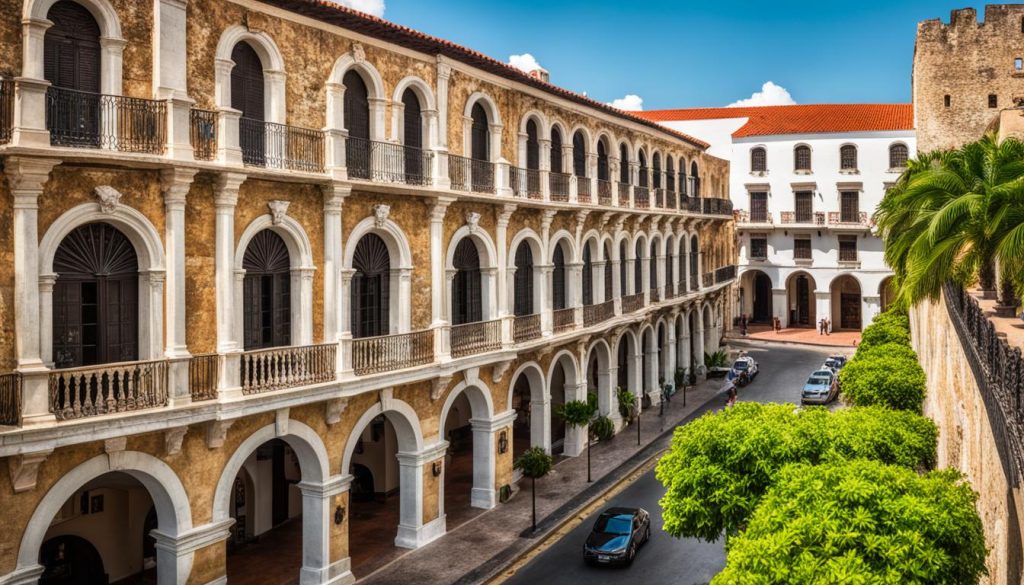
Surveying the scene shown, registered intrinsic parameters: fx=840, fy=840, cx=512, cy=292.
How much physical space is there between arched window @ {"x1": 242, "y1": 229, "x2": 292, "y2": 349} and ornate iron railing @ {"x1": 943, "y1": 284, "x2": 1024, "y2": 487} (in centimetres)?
1398

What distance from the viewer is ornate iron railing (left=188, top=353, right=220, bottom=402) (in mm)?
16562

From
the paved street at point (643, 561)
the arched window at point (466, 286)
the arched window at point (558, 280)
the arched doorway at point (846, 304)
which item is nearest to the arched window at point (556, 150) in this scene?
the arched window at point (558, 280)

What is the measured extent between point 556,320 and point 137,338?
1628 centimetres

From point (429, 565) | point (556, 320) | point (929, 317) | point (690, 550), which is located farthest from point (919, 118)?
point (429, 565)

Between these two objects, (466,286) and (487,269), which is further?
(487,269)

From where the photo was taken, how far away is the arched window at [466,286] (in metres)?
25.2

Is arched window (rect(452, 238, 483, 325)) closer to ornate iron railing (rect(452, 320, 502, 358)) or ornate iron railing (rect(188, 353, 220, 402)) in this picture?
ornate iron railing (rect(452, 320, 502, 358))

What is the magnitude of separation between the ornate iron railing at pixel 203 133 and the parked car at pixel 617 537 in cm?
1330

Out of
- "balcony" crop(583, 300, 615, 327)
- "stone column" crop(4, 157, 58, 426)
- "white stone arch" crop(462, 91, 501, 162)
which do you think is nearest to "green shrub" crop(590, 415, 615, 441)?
"balcony" crop(583, 300, 615, 327)

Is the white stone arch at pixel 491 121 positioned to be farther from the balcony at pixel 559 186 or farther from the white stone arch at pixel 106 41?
the white stone arch at pixel 106 41

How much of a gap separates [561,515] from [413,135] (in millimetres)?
12071

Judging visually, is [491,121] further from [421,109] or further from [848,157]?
[848,157]

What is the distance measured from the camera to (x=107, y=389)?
51.3ft

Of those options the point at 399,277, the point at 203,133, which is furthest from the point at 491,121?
the point at 203,133
